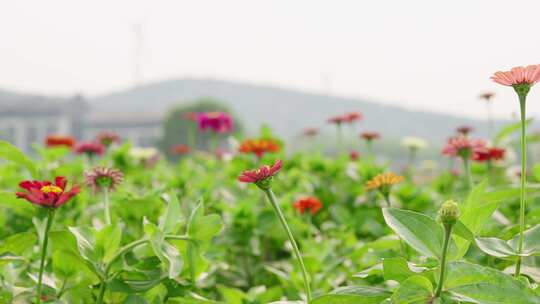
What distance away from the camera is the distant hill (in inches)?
2378

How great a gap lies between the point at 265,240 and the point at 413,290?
3.08 ft

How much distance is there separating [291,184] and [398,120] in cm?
6283

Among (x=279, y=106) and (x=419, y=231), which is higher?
(x=419, y=231)

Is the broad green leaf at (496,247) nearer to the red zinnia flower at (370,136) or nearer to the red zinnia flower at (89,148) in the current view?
the red zinnia flower at (89,148)

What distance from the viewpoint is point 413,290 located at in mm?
572

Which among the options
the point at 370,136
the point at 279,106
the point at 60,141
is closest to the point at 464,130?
the point at 370,136

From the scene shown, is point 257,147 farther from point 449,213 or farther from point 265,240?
point 449,213

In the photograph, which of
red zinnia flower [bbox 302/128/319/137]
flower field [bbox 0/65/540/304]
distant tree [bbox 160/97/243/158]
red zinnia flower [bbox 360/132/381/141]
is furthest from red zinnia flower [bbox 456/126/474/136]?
distant tree [bbox 160/97/243/158]

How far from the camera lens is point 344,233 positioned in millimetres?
1411

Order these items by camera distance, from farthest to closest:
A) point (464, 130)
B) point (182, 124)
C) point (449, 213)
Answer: point (182, 124), point (464, 130), point (449, 213)

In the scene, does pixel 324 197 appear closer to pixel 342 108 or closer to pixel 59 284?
pixel 59 284

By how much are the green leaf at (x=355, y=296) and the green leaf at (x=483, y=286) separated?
6 centimetres

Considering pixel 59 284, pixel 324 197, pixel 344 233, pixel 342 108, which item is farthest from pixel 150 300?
pixel 342 108

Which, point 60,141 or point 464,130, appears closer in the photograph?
point 464,130
